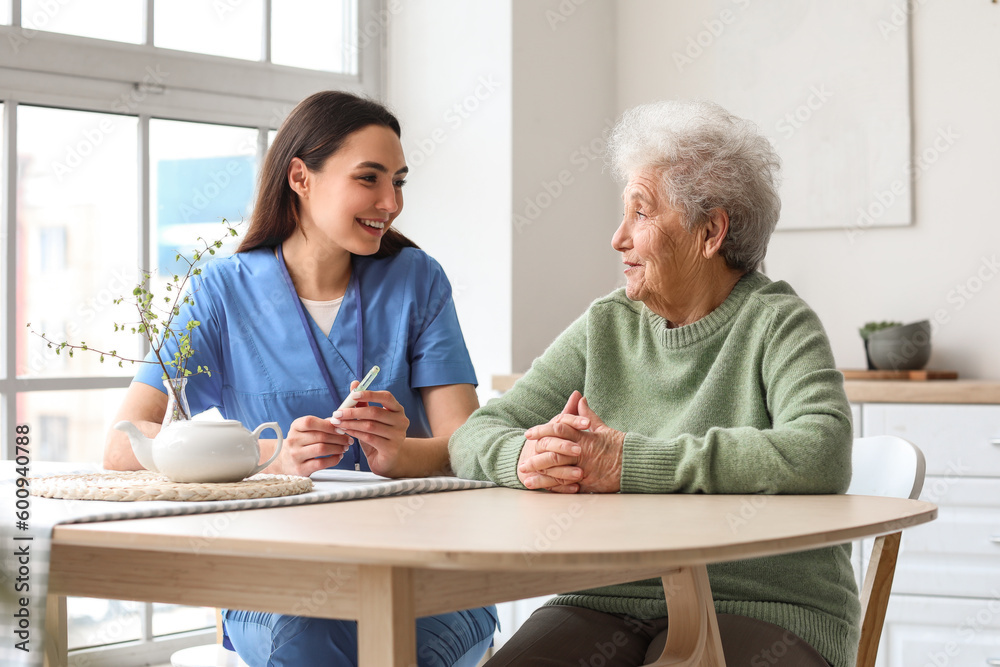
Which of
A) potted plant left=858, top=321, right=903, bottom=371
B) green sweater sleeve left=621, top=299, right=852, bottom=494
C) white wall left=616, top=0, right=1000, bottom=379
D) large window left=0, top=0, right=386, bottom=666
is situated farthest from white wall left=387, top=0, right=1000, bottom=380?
green sweater sleeve left=621, top=299, right=852, bottom=494

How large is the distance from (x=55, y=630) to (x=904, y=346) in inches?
96.8

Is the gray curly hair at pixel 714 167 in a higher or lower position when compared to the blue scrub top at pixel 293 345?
higher

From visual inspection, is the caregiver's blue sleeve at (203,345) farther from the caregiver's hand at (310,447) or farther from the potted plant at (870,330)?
the potted plant at (870,330)

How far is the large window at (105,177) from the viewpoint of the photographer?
2.66m

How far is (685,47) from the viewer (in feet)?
12.0

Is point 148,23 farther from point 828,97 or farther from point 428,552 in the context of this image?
point 428,552

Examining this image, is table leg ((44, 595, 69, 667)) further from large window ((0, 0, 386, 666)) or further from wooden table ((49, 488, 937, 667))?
large window ((0, 0, 386, 666))

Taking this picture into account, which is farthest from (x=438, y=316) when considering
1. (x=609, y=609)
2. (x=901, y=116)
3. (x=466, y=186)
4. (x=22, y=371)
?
(x=901, y=116)

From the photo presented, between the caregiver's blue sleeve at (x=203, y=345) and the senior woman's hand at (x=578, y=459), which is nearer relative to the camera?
the senior woman's hand at (x=578, y=459)

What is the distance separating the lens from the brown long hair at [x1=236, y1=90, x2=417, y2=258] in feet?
6.06

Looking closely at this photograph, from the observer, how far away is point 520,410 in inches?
62.2

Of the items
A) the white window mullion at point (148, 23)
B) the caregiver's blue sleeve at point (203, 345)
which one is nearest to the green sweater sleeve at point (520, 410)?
the caregiver's blue sleeve at point (203, 345)

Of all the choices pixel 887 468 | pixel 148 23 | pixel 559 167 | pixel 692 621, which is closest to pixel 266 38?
pixel 148 23

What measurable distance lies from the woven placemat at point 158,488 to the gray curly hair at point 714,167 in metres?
0.70
